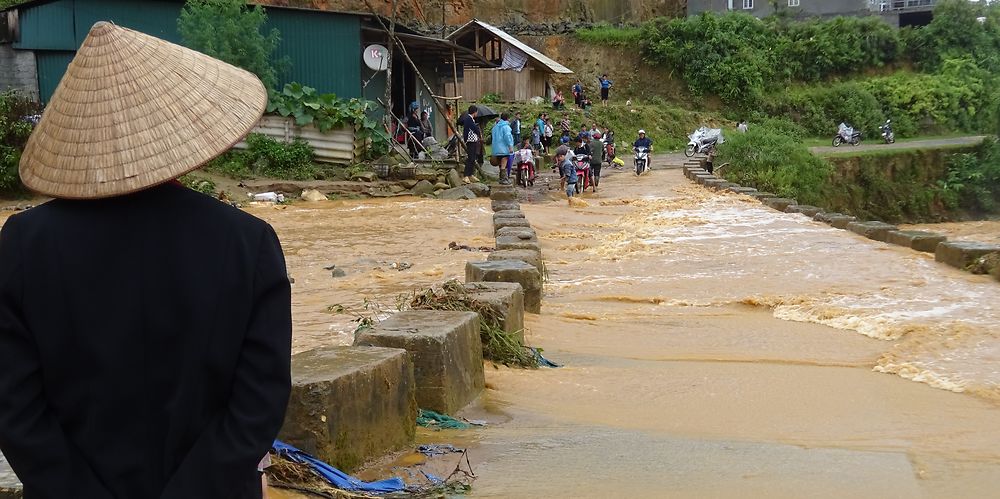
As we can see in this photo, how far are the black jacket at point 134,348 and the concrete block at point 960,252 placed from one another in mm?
9981

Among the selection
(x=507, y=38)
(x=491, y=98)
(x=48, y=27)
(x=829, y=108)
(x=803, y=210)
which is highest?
(x=507, y=38)

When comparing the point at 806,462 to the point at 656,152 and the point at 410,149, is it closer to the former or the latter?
the point at 410,149

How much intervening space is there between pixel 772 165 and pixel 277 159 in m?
12.5

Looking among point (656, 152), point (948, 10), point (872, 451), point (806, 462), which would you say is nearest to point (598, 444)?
point (806, 462)

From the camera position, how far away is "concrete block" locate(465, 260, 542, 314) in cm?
707

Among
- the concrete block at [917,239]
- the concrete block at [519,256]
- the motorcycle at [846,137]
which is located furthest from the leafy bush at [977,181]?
the concrete block at [519,256]

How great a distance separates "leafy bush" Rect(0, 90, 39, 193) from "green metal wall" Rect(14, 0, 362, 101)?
1876mm

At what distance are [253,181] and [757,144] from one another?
13.1m

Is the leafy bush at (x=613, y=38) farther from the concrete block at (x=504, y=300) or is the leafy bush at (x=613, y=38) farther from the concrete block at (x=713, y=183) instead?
the concrete block at (x=504, y=300)

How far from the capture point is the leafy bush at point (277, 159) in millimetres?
18969

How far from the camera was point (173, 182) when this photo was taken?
2082 millimetres

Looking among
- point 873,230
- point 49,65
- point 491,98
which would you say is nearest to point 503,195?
point 873,230

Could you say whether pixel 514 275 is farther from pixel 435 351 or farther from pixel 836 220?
pixel 836 220

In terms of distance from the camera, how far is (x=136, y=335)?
1.96m
